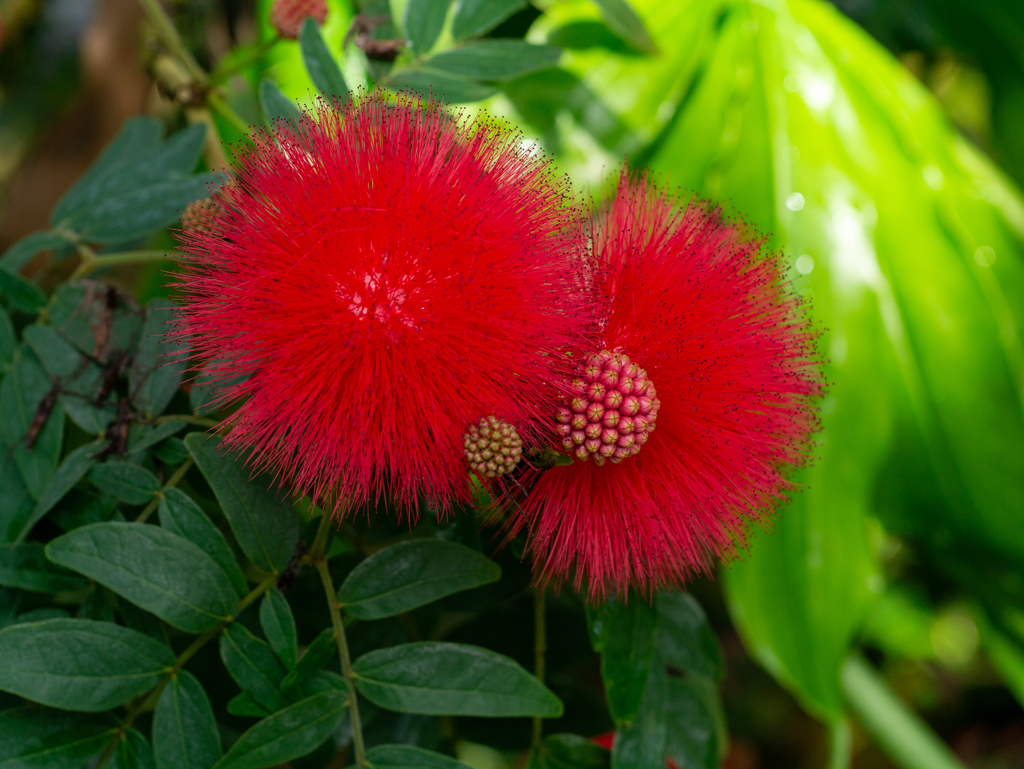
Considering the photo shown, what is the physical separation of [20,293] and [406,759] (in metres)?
0.68

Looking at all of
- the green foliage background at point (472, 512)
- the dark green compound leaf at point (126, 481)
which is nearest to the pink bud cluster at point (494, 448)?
the green foliage background at point (472, 512)

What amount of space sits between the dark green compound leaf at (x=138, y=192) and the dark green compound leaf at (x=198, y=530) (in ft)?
1.16

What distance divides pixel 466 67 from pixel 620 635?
2.28ft

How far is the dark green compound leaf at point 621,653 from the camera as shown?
0.73m

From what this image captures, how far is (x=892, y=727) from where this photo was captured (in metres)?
1.48

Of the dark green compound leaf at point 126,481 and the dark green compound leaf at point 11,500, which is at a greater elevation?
the dark green compound leaf at point 126,481

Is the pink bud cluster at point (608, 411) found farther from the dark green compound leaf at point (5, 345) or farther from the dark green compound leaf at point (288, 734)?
the dark green compound leaf at point (5, 345)

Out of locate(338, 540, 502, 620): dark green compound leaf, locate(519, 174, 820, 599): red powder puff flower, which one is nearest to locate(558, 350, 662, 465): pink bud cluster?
locate(519, 174, 820, 599): red powder puff flower

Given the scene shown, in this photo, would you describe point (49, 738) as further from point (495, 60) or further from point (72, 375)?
point (495, 60)

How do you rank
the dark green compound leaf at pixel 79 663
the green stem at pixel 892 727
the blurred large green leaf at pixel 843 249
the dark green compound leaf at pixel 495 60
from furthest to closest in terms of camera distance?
1. the green stem at pixel 892 727
2. the blurred large green leaf at pixel 843 249
3. the dark green compound leaf at pixel 495 60
4. the dark green compound leaf at pixel 79 663

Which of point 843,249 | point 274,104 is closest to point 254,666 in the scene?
point 274,104

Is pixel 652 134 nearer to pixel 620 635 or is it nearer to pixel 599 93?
pixel 599 93

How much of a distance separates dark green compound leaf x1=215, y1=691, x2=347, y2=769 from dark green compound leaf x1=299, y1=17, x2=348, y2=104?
644mm

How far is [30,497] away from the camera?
78cm
